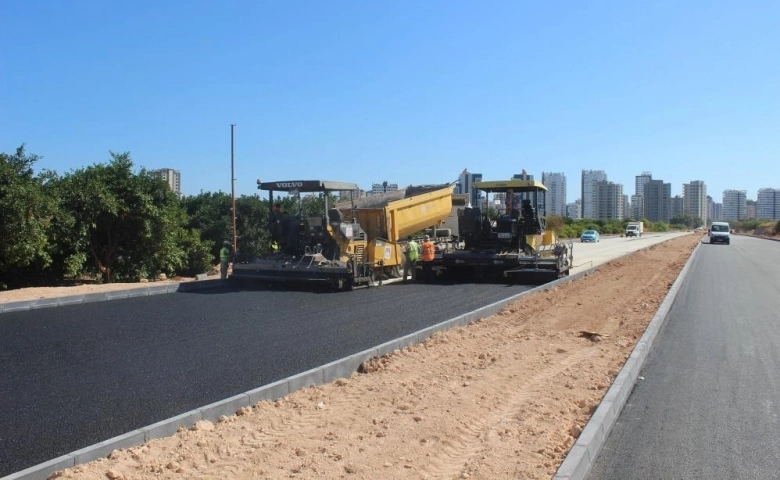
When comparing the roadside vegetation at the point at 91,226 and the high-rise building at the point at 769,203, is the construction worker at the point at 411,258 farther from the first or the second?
the high-rise building at the point at 769,203

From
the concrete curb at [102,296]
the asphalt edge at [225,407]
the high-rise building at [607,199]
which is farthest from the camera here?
the high-rise building at [607,199]

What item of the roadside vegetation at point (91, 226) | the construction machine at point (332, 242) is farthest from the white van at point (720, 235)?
the roadside vegetation at point (91, 226)

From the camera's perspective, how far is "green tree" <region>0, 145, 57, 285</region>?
14.0m

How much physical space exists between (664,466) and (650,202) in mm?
182435

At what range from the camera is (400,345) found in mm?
8109

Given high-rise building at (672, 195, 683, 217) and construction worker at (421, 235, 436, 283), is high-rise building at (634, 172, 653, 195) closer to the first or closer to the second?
high-rise building at (672, 195, 683, 217)

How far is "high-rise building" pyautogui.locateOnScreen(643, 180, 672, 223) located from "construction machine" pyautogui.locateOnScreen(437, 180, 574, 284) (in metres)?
164

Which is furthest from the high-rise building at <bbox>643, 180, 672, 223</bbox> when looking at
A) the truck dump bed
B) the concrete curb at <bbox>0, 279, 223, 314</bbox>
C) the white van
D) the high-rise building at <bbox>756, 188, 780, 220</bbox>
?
the concrete curb at <bbox>0, 279, 223, 314</bbox>

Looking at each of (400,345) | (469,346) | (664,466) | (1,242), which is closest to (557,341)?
(469,346)

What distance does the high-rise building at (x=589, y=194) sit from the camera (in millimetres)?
149625

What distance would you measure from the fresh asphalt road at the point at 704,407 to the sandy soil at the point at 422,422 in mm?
404

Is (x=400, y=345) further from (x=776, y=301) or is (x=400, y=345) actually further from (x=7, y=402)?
→ (x=776, y=301)

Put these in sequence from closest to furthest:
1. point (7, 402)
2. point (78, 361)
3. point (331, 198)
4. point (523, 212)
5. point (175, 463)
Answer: point (175, 463)
point (7, 402)
point (78, 361)
point (331, 198)
point (523, 212)

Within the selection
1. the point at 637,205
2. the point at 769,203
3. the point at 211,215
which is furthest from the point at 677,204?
the point at 211,215
